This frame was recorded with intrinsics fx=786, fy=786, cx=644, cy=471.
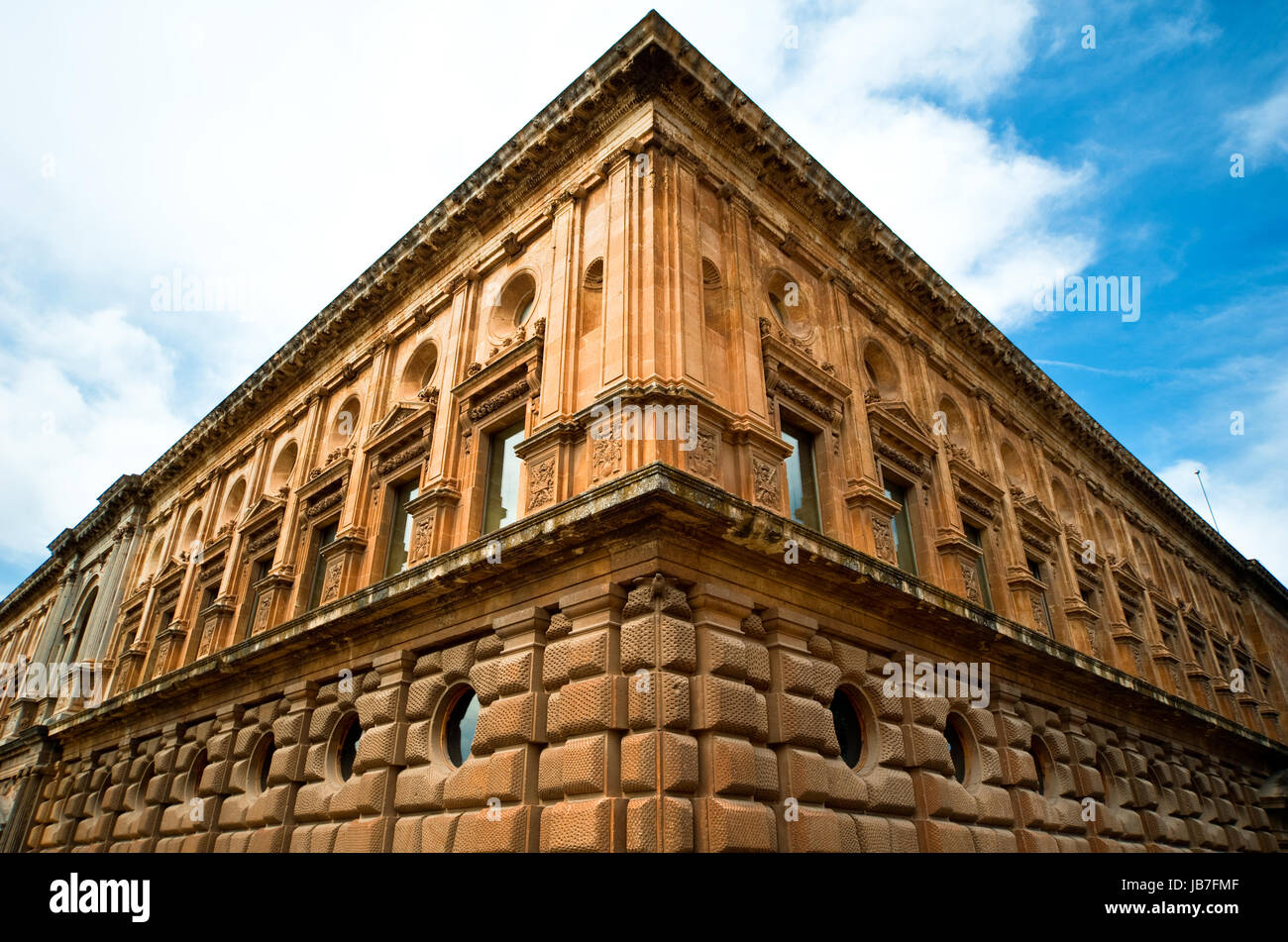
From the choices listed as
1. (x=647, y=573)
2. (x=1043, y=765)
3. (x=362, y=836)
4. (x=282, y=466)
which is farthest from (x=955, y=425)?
(x=282, y=466)

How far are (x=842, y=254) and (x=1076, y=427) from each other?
35.6ft

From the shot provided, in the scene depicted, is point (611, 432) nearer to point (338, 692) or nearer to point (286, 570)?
point (338, 692)

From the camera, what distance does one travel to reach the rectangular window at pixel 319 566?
14844mm

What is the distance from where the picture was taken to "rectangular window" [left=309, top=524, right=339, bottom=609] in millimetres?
14844

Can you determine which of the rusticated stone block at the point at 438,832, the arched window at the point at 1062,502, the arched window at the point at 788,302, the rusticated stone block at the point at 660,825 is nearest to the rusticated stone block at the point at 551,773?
the rusticated stone block at the point at 660,825

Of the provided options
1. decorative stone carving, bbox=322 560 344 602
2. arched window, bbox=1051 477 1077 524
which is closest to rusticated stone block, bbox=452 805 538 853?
decorative stone carving, bbox=322 560 344 602

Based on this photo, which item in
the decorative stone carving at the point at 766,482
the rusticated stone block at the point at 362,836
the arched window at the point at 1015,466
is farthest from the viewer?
the arched window at the point at 1015,466

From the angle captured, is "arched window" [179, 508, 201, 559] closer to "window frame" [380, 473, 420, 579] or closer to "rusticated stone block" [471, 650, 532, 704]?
"window frame" [380, 473, 420, 579]

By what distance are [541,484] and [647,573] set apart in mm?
2518

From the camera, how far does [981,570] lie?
593 inches

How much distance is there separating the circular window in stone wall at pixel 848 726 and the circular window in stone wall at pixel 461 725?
14.4ft

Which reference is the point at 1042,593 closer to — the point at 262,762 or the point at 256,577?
the point at 262,762

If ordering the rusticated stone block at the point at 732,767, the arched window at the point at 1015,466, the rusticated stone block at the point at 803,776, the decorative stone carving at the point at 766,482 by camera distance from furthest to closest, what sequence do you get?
the arched window at the point at 1015,466 < the decorative stone carving at the point at 766,482 < the rusticated stone block at the point at 803,776 < the rusticated stone block at the point at 732,767

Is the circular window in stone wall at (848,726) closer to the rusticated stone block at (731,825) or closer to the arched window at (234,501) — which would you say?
the rusticated stone block at (731,825)
